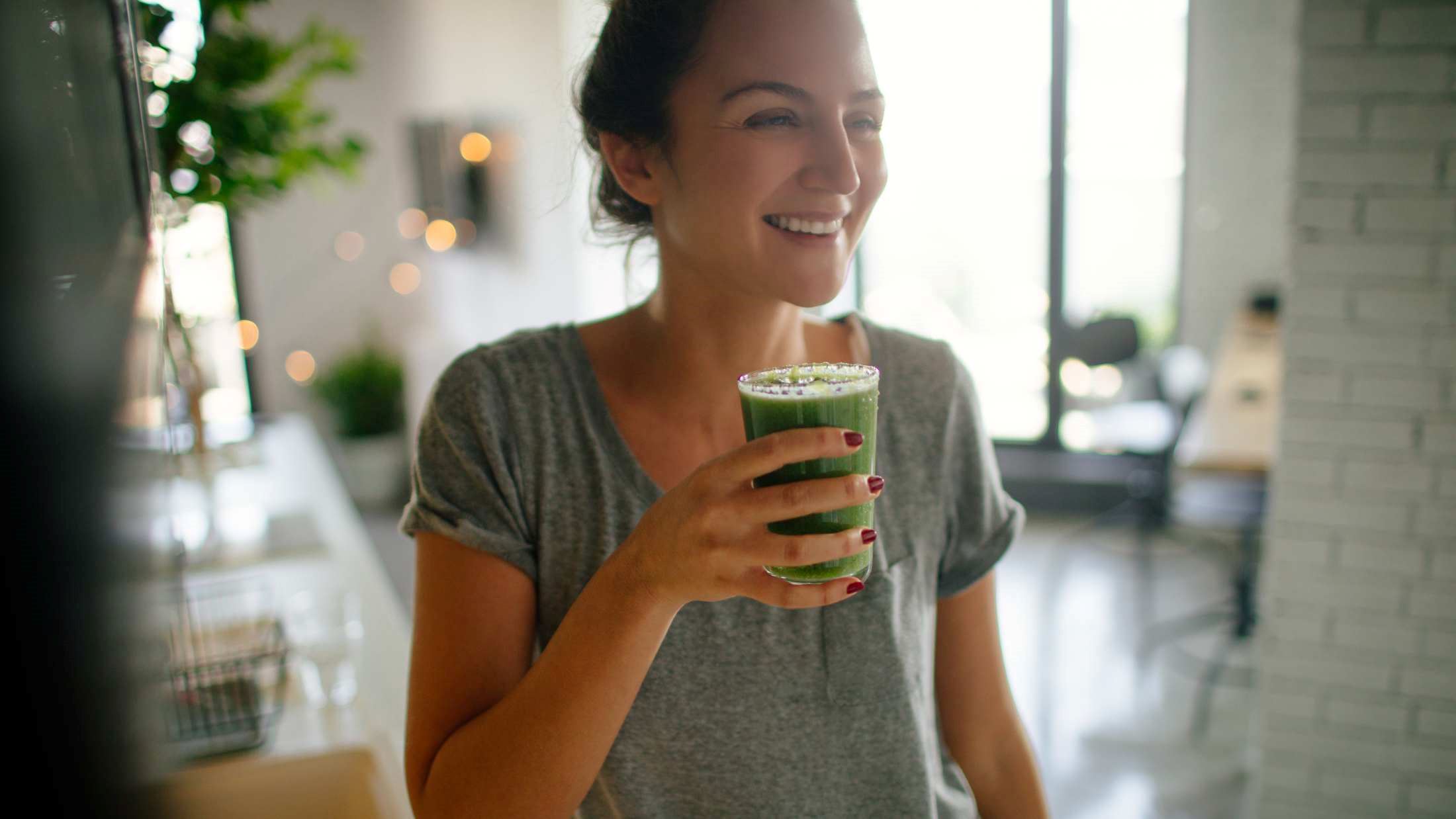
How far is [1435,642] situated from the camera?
7.72 ft

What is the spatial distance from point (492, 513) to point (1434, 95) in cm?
227

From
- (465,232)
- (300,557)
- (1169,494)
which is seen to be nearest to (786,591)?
(300,557)

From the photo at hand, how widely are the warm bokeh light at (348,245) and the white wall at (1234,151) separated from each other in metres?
5.13

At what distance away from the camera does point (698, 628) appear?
104cm

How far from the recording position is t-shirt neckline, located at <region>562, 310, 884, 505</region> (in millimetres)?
1077

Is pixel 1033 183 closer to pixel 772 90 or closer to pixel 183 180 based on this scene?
pixel 183 180

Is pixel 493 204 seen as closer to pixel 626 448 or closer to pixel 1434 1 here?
pixel 1434 1

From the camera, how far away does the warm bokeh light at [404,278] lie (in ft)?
22.5

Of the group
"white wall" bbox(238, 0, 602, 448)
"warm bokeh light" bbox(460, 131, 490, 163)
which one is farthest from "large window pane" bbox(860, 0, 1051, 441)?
"warm bokeh light" bbox(460, 131, 490, 163)

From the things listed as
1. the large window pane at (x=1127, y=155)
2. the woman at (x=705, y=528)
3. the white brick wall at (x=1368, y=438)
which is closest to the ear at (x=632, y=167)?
the woman at (x=705, y=528)

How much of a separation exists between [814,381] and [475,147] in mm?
5347

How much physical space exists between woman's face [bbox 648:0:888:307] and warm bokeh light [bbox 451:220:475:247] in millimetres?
5313

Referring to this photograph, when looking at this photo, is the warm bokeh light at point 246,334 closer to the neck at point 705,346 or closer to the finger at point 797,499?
the neck at point 705,346

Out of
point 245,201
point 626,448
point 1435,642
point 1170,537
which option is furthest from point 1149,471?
point 626,448
